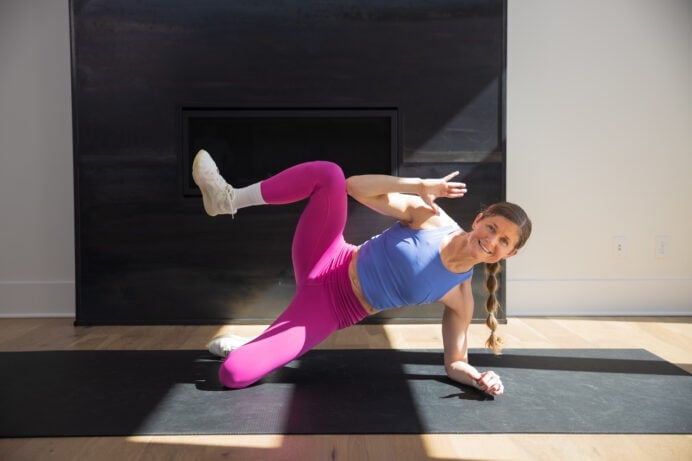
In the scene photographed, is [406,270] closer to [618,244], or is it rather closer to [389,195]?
[389,195]

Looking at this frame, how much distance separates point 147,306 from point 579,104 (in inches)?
113

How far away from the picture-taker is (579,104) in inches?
167

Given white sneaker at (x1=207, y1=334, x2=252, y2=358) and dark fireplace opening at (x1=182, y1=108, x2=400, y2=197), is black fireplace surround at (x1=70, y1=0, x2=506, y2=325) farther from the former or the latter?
white sneaker at (x1=207, y1=334, x2=252, y2=358)

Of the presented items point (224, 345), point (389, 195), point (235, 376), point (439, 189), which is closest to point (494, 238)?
point (439, 189)

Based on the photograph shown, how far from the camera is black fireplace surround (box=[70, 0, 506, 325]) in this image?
12.7ft

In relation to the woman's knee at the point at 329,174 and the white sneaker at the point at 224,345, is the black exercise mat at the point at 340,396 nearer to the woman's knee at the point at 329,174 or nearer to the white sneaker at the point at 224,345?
the white sneaker at the point at 224,345

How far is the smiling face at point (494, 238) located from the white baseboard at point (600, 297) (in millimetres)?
1970

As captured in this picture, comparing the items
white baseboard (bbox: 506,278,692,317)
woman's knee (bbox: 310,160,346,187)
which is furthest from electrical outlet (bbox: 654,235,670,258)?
woman's knee (bbox: 310,160,346,187)

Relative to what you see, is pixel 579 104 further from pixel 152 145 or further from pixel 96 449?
pixel 96 449

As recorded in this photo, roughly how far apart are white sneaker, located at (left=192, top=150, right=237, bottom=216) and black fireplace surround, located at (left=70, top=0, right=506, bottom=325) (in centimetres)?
121

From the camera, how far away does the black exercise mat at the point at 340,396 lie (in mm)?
2195

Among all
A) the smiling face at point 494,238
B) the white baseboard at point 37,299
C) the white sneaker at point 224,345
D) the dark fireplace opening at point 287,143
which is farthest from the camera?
the white baseboard at point 37,299

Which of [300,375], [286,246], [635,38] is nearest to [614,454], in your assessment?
[300,375]

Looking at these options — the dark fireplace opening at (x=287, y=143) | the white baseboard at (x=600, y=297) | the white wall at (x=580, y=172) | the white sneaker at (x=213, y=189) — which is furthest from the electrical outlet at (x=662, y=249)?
the white sneaker at (x=213, y=189)
